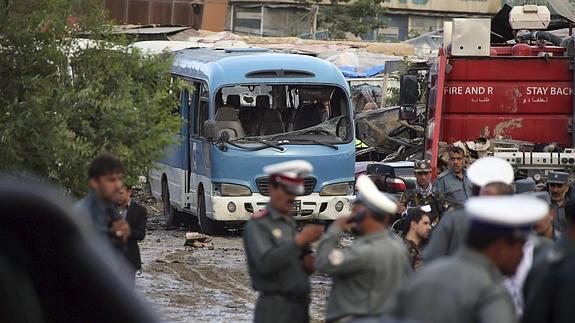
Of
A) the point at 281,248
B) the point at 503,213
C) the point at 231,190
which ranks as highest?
the point at 503,213

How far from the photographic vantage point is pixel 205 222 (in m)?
21.0

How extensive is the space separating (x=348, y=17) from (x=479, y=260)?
51.5 meters

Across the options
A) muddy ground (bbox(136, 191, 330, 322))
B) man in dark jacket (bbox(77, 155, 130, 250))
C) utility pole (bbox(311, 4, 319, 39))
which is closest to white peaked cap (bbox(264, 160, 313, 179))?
man in dark jacket (bbox(77, 155, 130, 250))

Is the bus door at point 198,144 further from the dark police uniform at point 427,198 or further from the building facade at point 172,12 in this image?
the building facade at point 172,12

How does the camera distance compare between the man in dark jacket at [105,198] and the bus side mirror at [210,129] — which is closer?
the man in dark jacket at [105,198]

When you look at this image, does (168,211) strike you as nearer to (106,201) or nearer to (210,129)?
(210,129)

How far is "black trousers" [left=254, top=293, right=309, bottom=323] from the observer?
297 inches

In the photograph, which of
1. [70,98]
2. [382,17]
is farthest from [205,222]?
[382,17]

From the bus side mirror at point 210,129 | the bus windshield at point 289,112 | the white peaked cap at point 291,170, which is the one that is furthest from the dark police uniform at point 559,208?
the bus windshield at point 289,112

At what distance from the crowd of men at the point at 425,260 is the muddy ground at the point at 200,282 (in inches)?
142

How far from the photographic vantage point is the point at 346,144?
20797 millimetres

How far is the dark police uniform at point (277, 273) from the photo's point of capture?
24.5 ft

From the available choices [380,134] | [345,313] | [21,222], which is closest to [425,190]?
[345,313]

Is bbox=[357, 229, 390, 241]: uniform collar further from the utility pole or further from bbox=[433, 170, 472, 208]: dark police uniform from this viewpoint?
the utility pole
